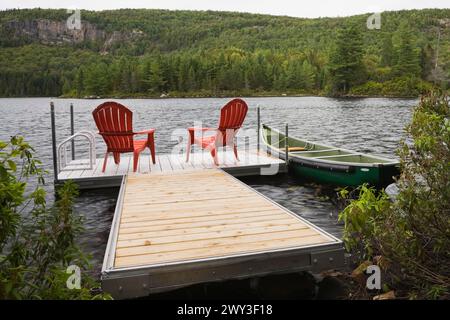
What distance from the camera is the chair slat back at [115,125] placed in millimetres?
7105

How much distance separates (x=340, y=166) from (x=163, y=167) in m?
3.19

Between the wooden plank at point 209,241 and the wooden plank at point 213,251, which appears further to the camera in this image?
the wooden plank at point 209,241

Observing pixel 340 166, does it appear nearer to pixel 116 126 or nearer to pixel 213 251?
pixel 116 126

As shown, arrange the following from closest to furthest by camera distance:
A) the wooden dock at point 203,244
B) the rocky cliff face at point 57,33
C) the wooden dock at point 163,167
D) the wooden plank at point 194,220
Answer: the wooden dock at point 203,244 < the wooden plank at point 194,220 < the wooden dock at point 163,167 < the rocky cliff face at point 57,33

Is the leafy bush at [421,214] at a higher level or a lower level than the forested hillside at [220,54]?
lower

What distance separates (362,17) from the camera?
9488 cm

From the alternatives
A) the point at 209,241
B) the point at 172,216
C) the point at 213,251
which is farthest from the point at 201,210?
the point at 213,251

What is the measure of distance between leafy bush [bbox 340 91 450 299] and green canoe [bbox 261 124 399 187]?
3024 mm

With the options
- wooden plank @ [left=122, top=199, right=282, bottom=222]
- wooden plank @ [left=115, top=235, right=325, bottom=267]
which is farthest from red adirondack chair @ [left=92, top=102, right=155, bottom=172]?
wooden plank @ [left=115, top=235, right=325, bottom=267]

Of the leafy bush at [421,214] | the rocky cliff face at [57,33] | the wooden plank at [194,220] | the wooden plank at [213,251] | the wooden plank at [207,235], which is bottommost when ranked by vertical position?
the wooden plank at [213,251]

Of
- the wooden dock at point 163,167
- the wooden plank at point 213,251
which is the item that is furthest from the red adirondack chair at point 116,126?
the wooden plank at point 213,251

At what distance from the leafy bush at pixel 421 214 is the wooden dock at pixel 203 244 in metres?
0.56

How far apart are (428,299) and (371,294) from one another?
0.89 m

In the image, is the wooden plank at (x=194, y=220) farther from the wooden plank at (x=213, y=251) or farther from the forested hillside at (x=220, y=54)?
the forested hillside at (x=220, y=54)
